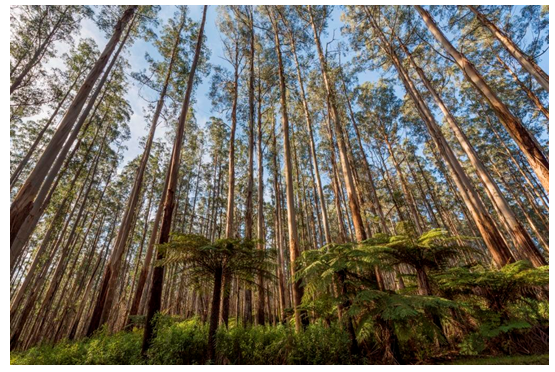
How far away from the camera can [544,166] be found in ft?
13.9

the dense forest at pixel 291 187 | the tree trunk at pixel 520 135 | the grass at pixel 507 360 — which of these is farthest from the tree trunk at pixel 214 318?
the tree trunk at pixel 520 135

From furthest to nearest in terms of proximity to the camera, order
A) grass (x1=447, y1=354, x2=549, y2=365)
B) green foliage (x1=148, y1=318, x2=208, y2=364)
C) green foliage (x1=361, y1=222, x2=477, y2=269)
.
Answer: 1. green foliage (x1=361, y1=222, x2=477, y2=269)
2. green foliage (x1=148, y1=318, x2=208, y2=364)
3. grass (x1=447, y1=354, x2=549, y2=365)

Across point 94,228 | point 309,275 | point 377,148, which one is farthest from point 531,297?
point 94,228

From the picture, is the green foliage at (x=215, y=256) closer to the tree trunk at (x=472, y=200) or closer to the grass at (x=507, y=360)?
the grass at (x=507, y=360)

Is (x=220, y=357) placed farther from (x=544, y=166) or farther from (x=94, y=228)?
(x=94, y=228)

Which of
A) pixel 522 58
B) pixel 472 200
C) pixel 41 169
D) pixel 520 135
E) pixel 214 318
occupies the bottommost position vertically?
pixel 214 318

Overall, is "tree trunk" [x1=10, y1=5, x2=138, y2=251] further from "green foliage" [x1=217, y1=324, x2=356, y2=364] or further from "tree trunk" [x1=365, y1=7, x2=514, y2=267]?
"tree trunk" [x1=365, y1=7, x2=514, y2=267]

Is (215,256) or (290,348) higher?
(215,256)

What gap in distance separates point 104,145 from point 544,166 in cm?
2098

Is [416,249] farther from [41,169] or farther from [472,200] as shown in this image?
[41,169]

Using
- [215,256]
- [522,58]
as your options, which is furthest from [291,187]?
[522,58]

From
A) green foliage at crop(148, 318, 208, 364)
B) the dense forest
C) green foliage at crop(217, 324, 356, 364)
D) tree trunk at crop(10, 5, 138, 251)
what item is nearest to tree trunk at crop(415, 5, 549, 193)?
the dense forest

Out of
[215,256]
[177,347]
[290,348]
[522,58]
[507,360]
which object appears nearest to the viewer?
[507,360]

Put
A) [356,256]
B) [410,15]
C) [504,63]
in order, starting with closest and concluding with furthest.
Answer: [356,256] < [410,15] < [504,63]
